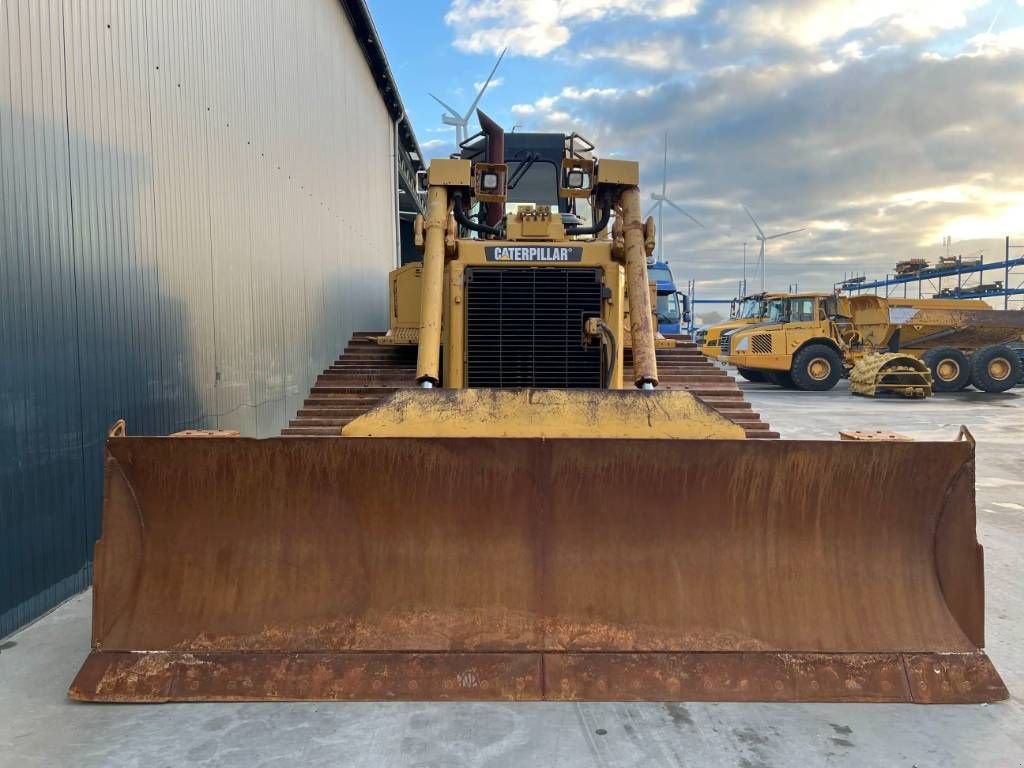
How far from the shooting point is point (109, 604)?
3105mm

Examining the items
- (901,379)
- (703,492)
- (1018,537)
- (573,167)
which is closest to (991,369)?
(901,379)

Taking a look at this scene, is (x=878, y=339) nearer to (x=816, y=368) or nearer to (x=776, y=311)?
(x=816, y=368)

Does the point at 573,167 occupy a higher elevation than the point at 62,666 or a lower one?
higher

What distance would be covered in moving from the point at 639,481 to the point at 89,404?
11.8 feet

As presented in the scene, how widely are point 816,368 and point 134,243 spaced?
63.5 feet

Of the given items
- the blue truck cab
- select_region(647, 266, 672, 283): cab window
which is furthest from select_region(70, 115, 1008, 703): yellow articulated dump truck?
select_region(647, 266, 672, 283): cab window

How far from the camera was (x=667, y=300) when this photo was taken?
66.6 feet

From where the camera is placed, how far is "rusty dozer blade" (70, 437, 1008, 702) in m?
3.00

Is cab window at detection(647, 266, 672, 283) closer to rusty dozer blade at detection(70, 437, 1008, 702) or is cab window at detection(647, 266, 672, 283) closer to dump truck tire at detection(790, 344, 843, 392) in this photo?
dump truck tire at detection(790, 344, 843, 392)

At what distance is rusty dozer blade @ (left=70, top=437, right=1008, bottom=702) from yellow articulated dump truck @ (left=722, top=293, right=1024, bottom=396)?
60.2 ft

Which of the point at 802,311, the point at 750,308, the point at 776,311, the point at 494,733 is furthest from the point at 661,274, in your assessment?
the point at 494,733

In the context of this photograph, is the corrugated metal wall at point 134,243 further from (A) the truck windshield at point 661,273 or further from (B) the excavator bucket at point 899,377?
(B) the excavator bucket at point 899,377

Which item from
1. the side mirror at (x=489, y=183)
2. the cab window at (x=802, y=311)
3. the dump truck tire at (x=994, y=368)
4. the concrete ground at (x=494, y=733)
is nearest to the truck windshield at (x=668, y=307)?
the cab window at (x=802, y=311)

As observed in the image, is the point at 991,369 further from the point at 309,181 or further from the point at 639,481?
the point at 639,481
